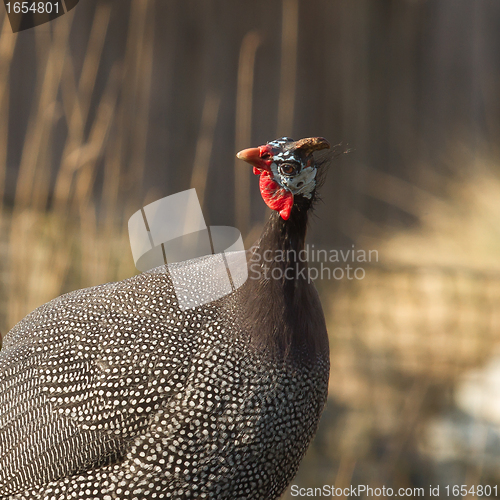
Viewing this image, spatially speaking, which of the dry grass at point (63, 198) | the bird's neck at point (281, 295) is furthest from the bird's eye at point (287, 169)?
the dry grass at point (63, 198)

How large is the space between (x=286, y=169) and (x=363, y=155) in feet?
8.15

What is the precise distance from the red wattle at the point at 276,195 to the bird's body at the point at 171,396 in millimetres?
44

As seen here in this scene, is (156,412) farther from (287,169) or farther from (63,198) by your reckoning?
(63,198)

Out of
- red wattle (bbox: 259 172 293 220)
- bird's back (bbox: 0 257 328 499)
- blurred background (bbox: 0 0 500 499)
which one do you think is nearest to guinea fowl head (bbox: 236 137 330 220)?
red wattle (bbox: 259 172 293 220)

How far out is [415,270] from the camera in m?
3.34

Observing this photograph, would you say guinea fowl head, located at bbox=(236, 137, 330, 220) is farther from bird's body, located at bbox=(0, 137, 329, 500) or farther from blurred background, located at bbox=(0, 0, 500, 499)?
blurred background, located at bbox=(0, 0, 500, 499)

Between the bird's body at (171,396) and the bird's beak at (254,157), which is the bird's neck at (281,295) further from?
the bird's beak at (254,157)

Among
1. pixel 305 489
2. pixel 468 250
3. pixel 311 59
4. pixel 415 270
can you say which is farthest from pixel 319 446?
pixel 311 59

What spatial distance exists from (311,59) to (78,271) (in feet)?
6.87

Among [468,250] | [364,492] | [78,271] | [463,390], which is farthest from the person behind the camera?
[468,250]

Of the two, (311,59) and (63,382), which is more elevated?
(311,59)

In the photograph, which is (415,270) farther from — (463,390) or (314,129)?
(314,129)

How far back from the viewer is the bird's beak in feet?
4.87

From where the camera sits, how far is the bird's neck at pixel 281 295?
1.57 meters
